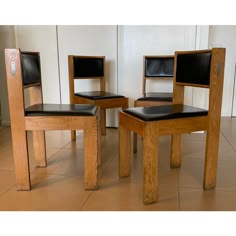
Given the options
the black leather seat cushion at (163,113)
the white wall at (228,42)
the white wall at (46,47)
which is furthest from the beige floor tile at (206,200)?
the white wall at (228,42)

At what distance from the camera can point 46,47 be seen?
2.98 meters

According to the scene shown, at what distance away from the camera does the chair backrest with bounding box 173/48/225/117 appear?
54.6 inches

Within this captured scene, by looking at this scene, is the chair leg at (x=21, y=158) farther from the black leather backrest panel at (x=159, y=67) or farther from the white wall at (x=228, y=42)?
the white wall at (x=228, y=42)

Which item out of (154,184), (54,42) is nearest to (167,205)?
(154,184)

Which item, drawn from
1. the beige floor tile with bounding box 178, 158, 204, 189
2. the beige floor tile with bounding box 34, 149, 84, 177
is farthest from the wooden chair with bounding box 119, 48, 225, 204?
the beige floor tile with bounding box 34, 149, 84, 177

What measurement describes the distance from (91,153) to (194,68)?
79 cm

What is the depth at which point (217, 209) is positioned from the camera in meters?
1.32

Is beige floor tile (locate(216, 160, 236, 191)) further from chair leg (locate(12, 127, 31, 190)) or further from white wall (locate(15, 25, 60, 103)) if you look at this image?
white wall (locate(15, 25, 60, 103))

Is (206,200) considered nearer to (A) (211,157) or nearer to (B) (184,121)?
(A) (211,157)

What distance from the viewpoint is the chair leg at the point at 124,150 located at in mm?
1640

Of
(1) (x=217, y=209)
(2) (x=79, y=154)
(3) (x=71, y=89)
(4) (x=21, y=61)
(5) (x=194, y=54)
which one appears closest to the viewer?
(1) (x=217, y=209)

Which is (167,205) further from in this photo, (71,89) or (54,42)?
(54,42)

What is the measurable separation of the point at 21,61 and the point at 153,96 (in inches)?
47.2

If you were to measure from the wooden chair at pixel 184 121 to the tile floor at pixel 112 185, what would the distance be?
95 mm
